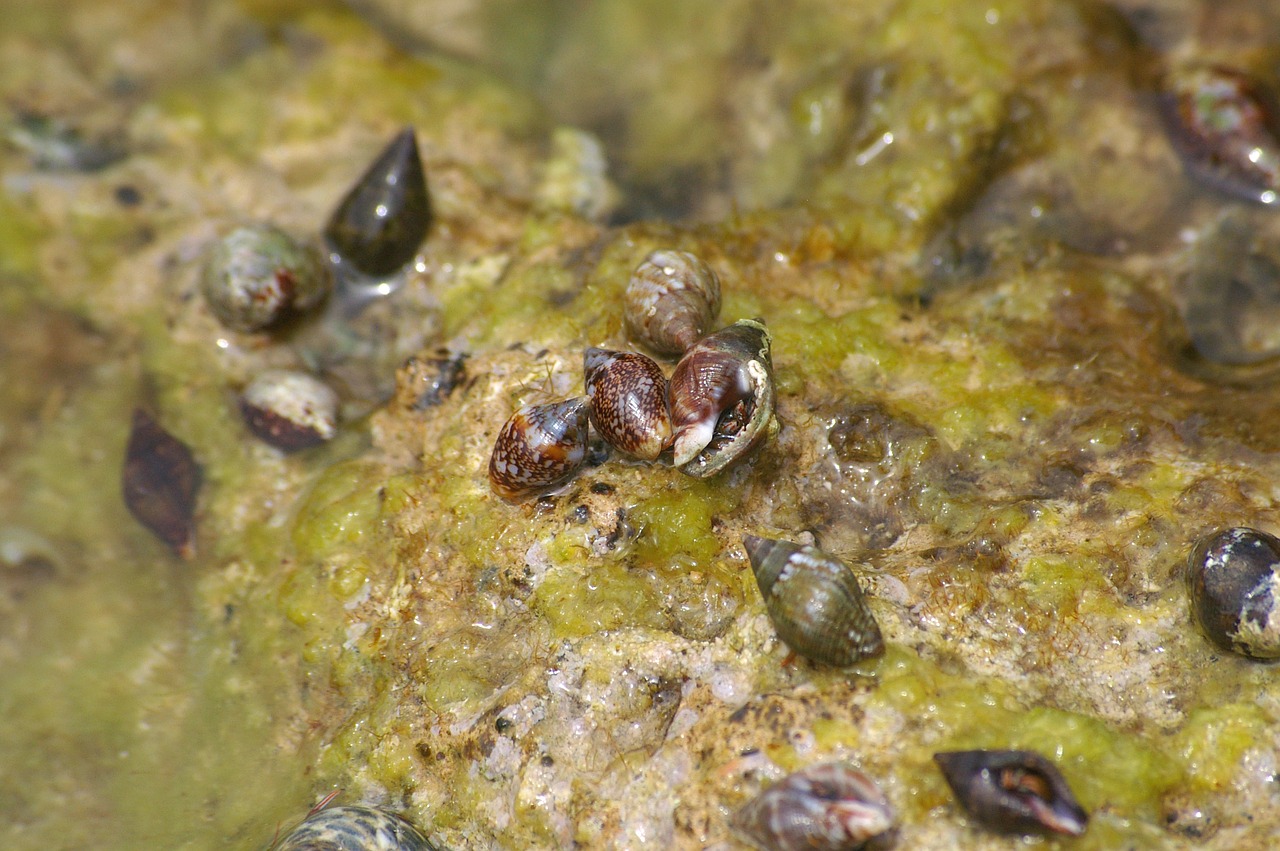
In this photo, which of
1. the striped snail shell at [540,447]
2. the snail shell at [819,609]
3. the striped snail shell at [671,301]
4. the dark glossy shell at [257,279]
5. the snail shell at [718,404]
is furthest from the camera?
the dark glossy shell at [257,279]

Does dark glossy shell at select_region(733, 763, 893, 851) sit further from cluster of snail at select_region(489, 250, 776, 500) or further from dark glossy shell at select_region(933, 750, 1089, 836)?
cluster of snail at select_region(489, 250, 776, 500)

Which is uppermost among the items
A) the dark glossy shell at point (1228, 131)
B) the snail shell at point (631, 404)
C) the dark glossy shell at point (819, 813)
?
the dark glossy shell at point (1228, 131)

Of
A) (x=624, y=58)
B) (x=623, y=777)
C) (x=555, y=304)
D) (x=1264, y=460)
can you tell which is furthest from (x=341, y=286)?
(x=1264, y=460)

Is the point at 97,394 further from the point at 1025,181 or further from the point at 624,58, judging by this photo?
the point at 1025,181

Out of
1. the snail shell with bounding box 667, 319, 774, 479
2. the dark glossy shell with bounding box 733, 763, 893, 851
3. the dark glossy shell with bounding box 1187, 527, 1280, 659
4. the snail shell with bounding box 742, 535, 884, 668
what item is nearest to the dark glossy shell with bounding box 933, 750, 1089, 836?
the dark glossy shell with bounding box 733, 763, 893, 851

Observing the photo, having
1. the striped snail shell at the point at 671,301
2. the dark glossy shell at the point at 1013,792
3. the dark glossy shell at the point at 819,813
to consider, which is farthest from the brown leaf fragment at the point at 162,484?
the dark glossy shell at the point at 1013,792

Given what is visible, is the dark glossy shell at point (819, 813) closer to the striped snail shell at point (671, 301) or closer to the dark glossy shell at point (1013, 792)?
the dark glossy shell at point (1013, 792)
